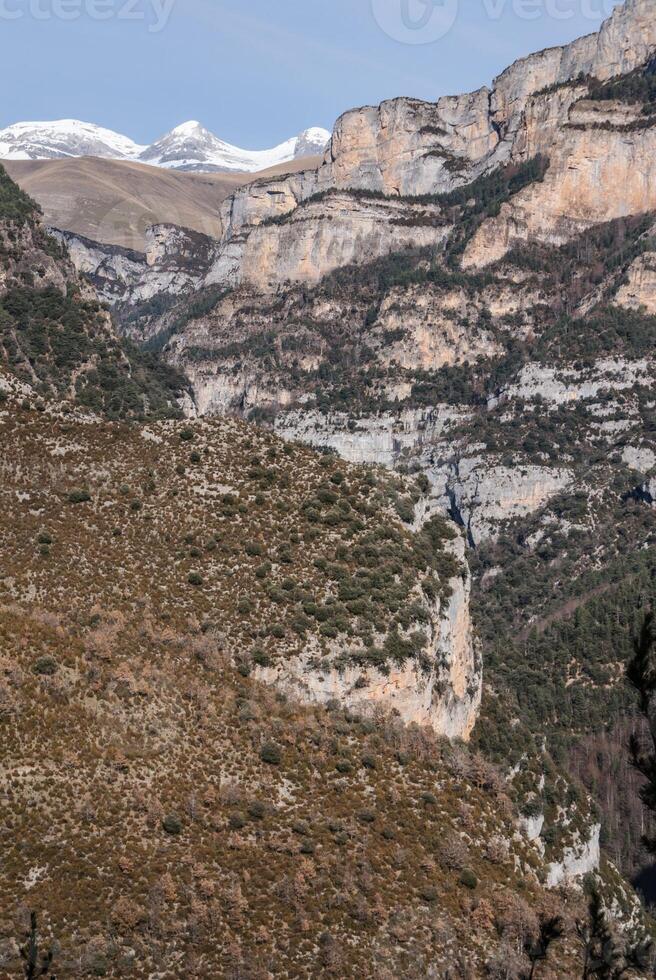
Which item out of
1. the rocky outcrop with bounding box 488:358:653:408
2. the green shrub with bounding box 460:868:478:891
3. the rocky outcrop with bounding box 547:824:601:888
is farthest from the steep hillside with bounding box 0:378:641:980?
the rocky outcrop with bounding box 488:358:653:408

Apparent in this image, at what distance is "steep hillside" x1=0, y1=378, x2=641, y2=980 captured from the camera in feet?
133

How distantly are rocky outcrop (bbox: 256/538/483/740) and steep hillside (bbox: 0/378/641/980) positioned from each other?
1.28 ft

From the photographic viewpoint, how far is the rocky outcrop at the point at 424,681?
5350cm

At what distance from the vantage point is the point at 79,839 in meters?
41.5

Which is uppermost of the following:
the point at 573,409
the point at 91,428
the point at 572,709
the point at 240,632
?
the point at 573,409

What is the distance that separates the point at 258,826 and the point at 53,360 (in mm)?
59701

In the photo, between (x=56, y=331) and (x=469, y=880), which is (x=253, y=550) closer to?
(x=469, y=880)

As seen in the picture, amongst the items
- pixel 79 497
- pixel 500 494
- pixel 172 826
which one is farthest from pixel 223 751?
pixel 500 494

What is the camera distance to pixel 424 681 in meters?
56.5

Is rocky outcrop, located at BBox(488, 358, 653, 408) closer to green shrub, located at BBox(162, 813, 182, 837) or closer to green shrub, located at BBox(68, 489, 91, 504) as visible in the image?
green shrub, located at BBox(68, 489, 91, 504)

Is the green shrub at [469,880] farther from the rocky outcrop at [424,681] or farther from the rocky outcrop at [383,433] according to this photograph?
the rocky outcrop at [383,433]

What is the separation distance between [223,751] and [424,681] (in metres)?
12.2

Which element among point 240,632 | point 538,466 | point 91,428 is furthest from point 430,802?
point 538,466

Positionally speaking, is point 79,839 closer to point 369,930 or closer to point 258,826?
point 258,826
